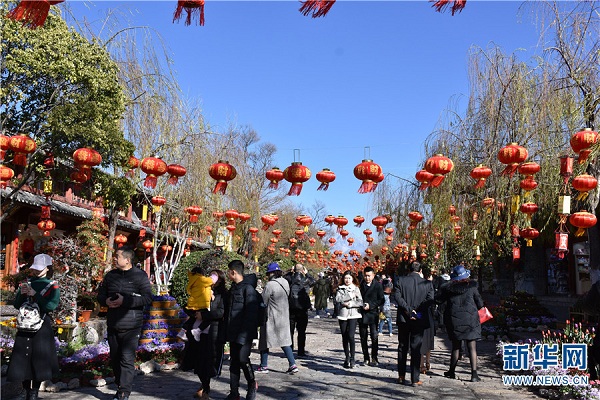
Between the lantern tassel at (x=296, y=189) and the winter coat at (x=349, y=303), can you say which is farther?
the lantern tassel at (x=296, y=189)

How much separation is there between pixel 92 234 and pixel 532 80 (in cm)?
1175

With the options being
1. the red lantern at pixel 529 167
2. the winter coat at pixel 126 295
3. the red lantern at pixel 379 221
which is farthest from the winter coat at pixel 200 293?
the red lantern at pixel 379 221

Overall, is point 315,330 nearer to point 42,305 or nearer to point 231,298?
point 231,298

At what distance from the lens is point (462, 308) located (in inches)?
311

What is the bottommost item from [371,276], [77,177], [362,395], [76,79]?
[362,395]

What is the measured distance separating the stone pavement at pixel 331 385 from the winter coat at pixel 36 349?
94 cm

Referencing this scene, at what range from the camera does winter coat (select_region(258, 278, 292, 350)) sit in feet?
27.3

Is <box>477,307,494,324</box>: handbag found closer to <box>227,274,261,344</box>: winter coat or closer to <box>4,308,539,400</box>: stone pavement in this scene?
<box>4,308,539,400</box>: stone pavement

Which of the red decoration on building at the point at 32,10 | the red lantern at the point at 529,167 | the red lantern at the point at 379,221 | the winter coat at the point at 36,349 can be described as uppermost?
the red lantern at the point at 379,221

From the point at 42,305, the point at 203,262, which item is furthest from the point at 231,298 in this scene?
the point at 203,262

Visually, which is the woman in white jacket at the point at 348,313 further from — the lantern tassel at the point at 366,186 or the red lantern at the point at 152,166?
the red lantern at the point at 152,166

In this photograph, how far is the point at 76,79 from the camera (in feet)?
43.1

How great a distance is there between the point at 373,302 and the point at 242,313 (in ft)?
12.7

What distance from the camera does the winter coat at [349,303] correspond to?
9023mm
